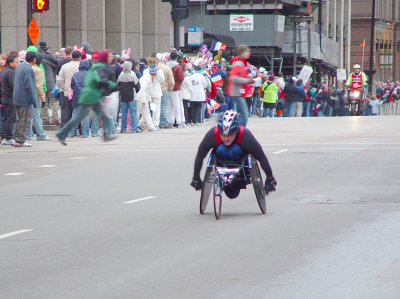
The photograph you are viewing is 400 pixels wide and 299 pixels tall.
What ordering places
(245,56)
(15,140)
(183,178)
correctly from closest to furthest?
(183,178) < (245,56) < (15,140)

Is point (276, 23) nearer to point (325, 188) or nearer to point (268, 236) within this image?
point (325, 188)

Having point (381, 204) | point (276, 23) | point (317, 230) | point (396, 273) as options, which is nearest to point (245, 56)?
point (381, 204)

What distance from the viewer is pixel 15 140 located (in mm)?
20859

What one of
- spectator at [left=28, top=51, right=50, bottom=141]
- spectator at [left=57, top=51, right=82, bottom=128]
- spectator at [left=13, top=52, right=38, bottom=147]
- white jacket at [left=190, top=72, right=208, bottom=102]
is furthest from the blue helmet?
white jacket at [left=190, top=72, right=208, bottom=102]

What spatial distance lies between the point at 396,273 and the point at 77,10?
32310 mm

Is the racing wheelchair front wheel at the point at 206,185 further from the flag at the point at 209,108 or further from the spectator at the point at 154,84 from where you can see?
the flag at the point at 209,108

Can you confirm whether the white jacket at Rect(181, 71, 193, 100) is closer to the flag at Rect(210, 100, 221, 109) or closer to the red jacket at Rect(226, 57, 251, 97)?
the flag at Rect(210, 100, 221, 109)

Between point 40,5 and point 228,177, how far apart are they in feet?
43.2

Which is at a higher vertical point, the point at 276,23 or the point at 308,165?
the point at 276,23

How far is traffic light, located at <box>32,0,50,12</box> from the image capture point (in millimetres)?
23234

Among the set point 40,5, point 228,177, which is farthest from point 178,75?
point 228,177

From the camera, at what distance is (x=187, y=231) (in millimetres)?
10250

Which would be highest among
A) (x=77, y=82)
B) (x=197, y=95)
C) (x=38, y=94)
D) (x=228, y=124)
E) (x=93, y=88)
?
(x=93, y=88)

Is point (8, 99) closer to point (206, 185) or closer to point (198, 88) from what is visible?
point (198, 88)
